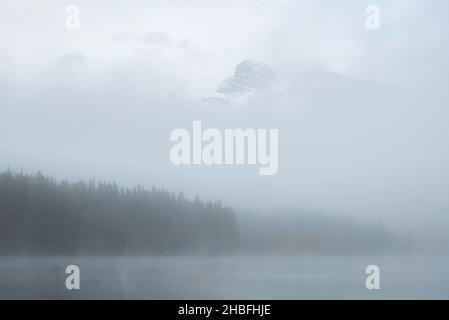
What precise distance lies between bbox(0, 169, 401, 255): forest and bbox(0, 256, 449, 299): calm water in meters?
0.09

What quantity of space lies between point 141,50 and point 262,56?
98 cm

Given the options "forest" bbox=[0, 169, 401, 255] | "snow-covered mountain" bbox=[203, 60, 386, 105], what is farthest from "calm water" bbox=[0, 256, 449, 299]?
"snow-covered mountain" bbox=[203, 60, 386, 105]

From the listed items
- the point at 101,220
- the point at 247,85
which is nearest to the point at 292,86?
the point at 247,85

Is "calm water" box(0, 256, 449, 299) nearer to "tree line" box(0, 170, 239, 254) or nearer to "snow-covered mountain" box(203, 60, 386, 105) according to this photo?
"tree line" box(0, 170, 239, 254)

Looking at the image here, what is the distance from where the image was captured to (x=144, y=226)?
5.60m

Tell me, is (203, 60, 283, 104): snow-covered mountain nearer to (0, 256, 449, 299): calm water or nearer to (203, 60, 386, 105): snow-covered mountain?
(203, 60, 386, 105): snow-covered mountain

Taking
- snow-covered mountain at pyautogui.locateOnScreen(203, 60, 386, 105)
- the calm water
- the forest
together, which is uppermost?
snow-covered mountain at pyautogui.locateOnScreen(203, 60, 386, 105)

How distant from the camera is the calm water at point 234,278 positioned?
18.2 ft

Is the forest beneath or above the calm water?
above

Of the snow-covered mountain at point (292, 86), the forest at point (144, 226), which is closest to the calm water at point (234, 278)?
the forest at point (144, 226)

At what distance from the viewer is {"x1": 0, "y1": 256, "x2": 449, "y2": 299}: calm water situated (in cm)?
555

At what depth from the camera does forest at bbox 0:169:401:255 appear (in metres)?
5.55

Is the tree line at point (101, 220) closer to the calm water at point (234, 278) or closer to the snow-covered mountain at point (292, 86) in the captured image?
the calm water at point (234, 278)

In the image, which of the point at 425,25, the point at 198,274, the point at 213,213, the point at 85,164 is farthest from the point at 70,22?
the point at 425,25
